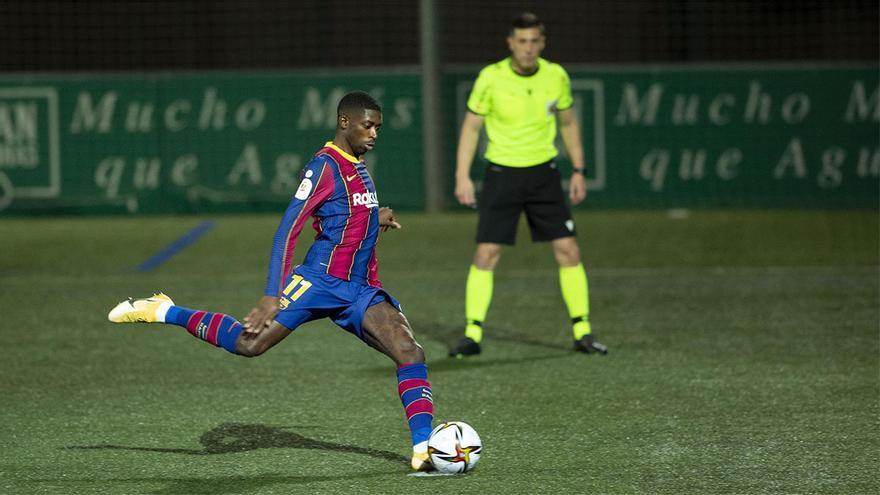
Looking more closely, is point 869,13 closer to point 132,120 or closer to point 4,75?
point 132,120

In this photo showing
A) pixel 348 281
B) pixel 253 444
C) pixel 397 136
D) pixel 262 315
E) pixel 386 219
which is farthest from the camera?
pixel 397 136

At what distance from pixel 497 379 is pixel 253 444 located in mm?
1902

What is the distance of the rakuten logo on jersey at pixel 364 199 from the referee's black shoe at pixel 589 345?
2.89 metres

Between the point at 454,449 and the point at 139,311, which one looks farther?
the point at 139,311

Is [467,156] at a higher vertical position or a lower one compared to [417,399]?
higher

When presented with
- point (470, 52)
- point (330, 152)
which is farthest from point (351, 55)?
point (330, 152)

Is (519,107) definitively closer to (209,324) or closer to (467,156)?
(467,156)

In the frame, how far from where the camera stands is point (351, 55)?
1859 cm

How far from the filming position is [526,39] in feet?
26.5

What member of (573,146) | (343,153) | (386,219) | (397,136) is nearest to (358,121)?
(343,153)

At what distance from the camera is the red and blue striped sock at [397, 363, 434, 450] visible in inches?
219

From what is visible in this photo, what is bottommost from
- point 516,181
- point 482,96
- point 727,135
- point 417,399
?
point 727,135

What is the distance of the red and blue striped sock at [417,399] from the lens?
557 centimetres

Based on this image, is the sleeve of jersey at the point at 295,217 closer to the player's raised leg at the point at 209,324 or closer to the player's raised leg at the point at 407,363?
the player's raised leg at the point at 209,324
